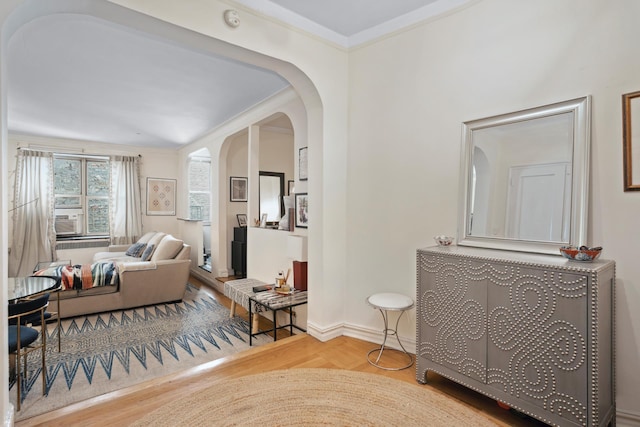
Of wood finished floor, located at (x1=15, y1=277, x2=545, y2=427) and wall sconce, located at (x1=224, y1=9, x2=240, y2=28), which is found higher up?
wall sconce, located at (x1=224, y1=9, x2=240, y2=28)

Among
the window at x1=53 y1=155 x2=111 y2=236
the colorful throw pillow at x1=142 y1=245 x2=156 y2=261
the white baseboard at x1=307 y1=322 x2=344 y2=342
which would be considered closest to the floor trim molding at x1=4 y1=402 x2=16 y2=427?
the white baseboard at x1=307 y1=322 x2=344 y2=342

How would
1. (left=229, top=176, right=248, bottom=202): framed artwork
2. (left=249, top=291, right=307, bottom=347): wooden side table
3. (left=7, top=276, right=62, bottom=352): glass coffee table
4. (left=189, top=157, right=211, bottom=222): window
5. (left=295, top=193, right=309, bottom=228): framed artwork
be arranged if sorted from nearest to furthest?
1. (left=7, top=276, right=62, bottom=352): glass coffee table
2. (left=249, top=291, right=307, bottom=347): wooden side table
3. (left=295, top=193, right=309, bottom=228): framed artwork
4. (left=229, top=176, right=248, bottom=202): framed artwork
5. (left=189, top=157, right=211, bottom=222): window

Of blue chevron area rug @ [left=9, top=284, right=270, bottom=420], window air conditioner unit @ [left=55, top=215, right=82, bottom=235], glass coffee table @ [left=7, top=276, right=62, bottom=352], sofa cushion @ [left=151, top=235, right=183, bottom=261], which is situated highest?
window air conditioner unit @ [left=55, top=215, right=82, bottom=235]

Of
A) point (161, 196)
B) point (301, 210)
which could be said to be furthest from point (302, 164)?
point (161, 196)

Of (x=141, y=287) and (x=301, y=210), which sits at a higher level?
(x=301, y=210)

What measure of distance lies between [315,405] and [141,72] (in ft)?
11.2

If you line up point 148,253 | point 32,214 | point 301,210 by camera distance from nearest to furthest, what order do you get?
point 301,210
point 148,253
point 32,214

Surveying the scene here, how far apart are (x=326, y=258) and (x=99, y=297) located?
3.34m

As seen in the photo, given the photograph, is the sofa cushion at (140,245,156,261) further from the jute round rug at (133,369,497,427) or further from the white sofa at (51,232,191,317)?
the jute round rug at (133,369,497,427)

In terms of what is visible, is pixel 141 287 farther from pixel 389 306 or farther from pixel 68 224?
pixel 389 306

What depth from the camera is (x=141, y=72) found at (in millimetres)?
3295

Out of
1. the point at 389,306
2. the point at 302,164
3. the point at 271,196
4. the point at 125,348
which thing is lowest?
the point at 125,348

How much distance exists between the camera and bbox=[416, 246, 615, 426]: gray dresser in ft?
4.92

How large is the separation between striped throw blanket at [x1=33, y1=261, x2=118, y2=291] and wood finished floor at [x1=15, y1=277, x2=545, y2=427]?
268 cm
